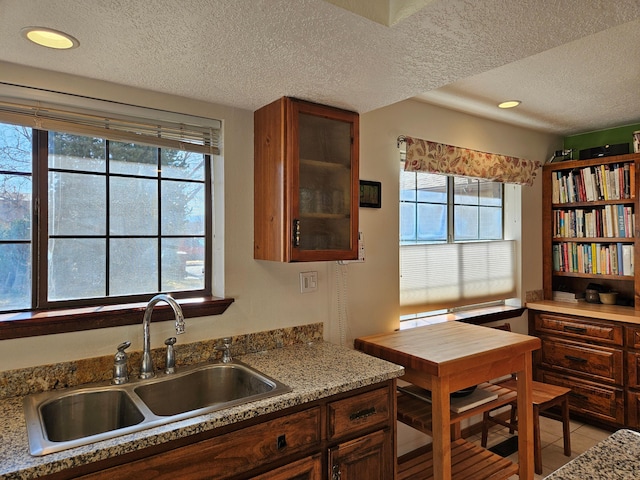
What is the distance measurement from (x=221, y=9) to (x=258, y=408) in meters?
1.23

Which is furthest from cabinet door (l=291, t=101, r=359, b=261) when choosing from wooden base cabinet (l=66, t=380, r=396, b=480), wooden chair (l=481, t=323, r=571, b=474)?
wooden chair (l=481, t=323, r=571, b=474)

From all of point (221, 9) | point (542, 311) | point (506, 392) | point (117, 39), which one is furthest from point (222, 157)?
point (542, 311)

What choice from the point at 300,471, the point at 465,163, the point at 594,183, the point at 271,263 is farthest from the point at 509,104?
the point at 300,471

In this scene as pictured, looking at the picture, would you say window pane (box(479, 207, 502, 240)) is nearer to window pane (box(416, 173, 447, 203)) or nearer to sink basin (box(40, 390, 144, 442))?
window pane (box(416, 173, 447, 203))

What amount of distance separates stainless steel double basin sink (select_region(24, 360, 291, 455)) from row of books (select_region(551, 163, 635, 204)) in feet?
10.0

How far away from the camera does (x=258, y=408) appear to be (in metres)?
1.43

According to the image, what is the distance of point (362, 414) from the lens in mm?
1725

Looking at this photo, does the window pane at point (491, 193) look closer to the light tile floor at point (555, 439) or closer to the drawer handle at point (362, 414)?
the light tile floor at point (555, 439)

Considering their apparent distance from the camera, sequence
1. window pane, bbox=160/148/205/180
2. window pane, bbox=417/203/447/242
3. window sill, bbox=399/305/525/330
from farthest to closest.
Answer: window pane, bbox=417/203/447/242 < window sill, bbox=399/305/525/330 < window pane, bbox=160/148/205/180

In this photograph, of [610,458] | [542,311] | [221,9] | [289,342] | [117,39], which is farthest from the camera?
[542,311]

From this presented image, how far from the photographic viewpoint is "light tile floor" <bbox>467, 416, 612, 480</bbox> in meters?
2.81

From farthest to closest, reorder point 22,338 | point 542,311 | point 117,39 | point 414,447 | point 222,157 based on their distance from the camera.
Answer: point 542,311
point 414,447
point 222,157
point 22,338
point 117,39

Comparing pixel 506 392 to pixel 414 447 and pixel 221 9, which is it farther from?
pixel 221 9

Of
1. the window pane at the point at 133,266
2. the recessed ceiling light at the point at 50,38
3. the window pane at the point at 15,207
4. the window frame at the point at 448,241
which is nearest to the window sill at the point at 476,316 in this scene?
the window frame at the point at 448,241
